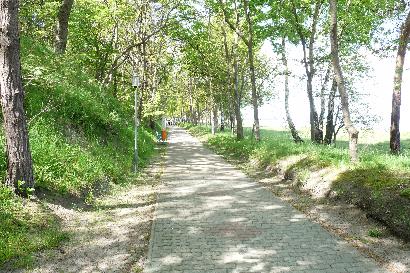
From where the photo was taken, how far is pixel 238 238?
717cm

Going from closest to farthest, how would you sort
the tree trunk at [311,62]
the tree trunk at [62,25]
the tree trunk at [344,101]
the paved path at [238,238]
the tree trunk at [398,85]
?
1. the paved path at [238,238]
2. the tree trunk at [344,101]
3. the tree trunk at [398,85]
4. the tree trunk at [62,25]
5. the tree trunk at [311,62]

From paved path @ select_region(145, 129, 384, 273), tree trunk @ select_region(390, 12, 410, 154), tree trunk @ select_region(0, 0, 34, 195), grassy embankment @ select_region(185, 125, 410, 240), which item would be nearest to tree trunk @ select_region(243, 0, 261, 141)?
grassy embankment @ select_region(185, 125, 410, 240)

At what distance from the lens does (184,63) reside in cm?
2984

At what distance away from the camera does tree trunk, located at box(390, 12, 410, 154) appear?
14.9m

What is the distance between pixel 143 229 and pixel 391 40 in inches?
556

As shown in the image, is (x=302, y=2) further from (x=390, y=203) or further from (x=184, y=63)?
(x=390, y=203)

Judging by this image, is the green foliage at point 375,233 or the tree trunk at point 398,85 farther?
the tree trunk at point 398,85

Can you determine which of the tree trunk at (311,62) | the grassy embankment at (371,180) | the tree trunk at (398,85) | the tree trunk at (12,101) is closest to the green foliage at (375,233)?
the grassy embankment at (371,180)

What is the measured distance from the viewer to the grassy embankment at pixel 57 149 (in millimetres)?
6453

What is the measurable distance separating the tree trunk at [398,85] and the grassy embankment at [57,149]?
1104cm

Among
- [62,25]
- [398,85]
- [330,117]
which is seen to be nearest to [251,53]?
[330,117]

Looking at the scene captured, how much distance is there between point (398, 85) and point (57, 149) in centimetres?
1336

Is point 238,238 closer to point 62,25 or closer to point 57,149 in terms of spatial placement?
point 57,149

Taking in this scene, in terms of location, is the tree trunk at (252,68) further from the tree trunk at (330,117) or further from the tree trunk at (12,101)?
the tree trunk at (12,101)
